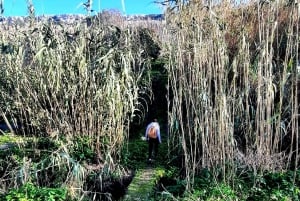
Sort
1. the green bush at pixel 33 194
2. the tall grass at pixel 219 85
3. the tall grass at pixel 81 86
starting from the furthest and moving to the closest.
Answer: the tall grass at pixel 81 86 → the tall grass at pixel 219 85 → the green bush at pixel 33 194

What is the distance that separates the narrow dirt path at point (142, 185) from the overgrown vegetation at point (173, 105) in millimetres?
148

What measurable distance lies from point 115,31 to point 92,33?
13.3 inches

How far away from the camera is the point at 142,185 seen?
6.16 m

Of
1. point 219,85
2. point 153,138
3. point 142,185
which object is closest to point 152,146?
point 153,138

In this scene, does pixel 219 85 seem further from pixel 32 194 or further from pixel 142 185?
pixel 32 194

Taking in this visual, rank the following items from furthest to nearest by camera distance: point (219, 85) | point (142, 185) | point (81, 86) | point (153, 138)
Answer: point (153, 138) < point (81, 86) < point (142, 185) < point (219, 85)

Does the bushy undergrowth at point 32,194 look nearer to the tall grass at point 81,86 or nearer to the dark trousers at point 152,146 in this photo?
the tall grass at point 81,86

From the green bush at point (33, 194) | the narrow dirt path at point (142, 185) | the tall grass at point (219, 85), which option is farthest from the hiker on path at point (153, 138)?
the green bush at point (33, 194)

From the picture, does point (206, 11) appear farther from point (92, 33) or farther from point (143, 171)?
point (143, 171)

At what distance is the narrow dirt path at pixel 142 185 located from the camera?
5730mm

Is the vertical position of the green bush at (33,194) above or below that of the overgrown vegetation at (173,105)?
below

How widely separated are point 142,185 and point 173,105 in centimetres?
133

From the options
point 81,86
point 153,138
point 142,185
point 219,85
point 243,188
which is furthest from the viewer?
point 153,138

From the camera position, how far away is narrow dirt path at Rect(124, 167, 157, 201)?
5730mm
